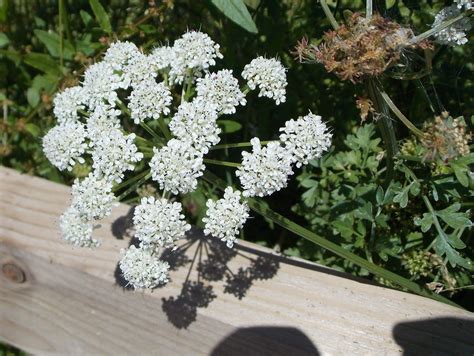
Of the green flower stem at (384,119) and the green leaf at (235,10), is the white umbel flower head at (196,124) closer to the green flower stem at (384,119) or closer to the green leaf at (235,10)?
the green leaf at (235,10)

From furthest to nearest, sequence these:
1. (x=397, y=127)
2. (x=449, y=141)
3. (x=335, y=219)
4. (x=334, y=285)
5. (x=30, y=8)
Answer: (x=30, y=8), (x=397, y=127), (x=335, y=219), (x=334, y=285), (x=449, y=141)

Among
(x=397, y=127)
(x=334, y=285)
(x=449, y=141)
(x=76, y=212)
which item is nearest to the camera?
(x=449, y=141)

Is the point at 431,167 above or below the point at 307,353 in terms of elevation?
above

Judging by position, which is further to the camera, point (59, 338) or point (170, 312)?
point (59, 338)

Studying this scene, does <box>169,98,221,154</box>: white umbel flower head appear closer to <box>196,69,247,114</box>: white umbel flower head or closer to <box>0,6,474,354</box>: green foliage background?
<box>196,69,247,114</box>: white umbel flower head

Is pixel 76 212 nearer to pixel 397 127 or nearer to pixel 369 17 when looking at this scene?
pixel 369 17

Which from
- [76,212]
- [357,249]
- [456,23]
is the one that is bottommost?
[76,212]

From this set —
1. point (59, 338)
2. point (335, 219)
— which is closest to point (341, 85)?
point (335, 219)

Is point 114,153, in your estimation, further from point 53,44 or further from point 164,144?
point 53,44
